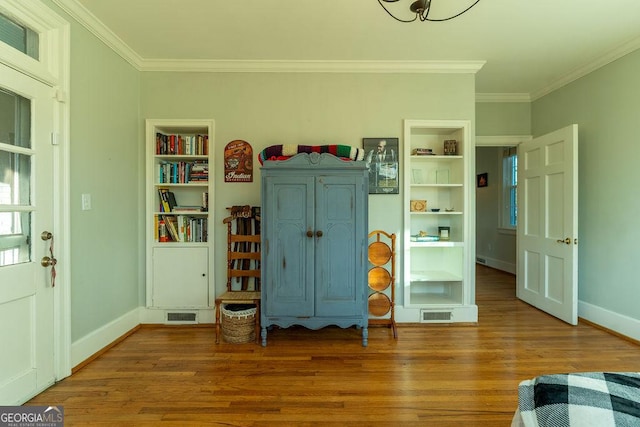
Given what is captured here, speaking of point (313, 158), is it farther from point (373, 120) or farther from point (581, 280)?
point (581, 280)

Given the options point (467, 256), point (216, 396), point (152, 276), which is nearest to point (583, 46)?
point (467, 256)

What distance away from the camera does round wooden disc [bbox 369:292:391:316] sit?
3.02 meters

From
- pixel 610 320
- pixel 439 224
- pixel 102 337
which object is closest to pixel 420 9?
pixel 439 224

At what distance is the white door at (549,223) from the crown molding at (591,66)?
0.68 m

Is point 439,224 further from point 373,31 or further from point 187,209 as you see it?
point 187,209

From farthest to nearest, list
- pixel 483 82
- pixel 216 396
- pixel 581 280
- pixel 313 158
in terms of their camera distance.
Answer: pixel 483 82 < pixel 581 280 < pixel 313 158 < pixel 216 396

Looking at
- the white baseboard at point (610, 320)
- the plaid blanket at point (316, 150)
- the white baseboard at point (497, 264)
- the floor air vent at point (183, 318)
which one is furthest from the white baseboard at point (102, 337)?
the white baseboard at point (497, 264)

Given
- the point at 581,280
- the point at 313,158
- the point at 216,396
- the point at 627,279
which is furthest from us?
the point at 581,280

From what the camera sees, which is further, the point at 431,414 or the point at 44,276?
the point at 44,276

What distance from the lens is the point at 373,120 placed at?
10.6ft

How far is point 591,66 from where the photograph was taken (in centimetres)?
322

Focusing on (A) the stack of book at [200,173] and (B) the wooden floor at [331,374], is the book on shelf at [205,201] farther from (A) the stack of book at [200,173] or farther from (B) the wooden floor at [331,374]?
(B) the wooden floor at [331,374]

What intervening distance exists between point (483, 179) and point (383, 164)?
4.55 m

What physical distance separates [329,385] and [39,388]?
191 cm
